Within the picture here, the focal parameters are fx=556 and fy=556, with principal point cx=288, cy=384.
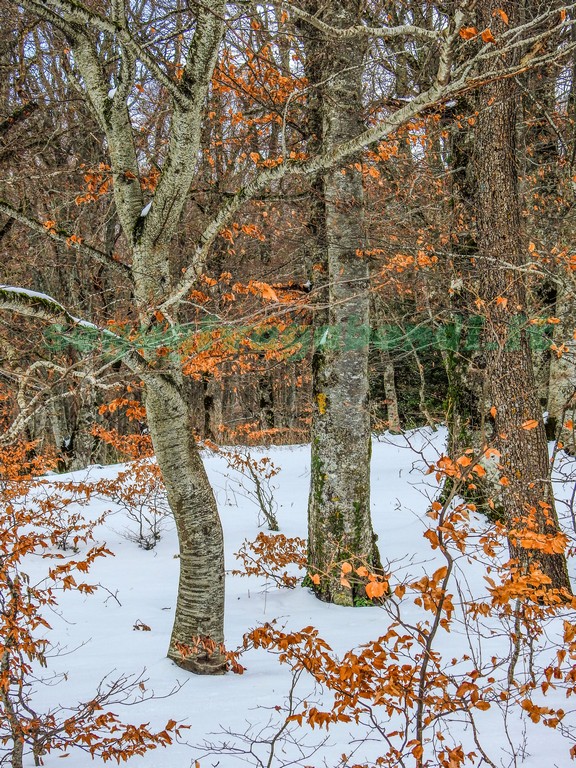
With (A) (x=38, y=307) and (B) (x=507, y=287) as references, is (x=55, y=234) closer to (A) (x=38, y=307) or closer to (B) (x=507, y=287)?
(A) (x=38, y=307)

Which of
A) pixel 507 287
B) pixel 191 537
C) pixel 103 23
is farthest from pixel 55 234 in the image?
pixel 507 287

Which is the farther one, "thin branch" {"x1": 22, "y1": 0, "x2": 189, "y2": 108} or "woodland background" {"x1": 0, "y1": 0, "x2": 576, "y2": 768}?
"thin branch" {"x1": 22, "y1": 0, "x2": 189, "y2": 108}

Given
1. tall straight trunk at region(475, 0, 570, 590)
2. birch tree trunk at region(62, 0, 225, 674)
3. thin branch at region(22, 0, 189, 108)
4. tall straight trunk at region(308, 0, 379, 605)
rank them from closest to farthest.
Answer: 1. thin branch at region(22, 0, 189, 108)
2. birch tree trunk at region(62, 0, 225, 674)
3. tall straight trunk at region(475, 0, 570, 590)
4. tall straight trunk at region(308, 0, 379, 605)

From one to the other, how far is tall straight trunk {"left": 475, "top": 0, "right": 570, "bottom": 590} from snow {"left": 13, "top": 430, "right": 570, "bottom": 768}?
919 millimetres

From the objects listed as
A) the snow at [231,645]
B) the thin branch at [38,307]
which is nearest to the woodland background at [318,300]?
the thin branch at [38,307]

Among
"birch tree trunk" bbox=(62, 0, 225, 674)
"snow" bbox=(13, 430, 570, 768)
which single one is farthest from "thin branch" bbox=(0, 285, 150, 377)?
"snow" bbox=(13, 430, 570, 768)

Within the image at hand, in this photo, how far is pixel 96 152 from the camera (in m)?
10.6

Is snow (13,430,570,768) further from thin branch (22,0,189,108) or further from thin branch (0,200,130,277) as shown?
thin branch (22,0,189,108)

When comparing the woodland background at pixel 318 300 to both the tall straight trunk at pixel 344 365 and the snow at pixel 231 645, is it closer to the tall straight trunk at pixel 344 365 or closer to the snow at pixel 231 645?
the tall straight trunk at pixel 344 365

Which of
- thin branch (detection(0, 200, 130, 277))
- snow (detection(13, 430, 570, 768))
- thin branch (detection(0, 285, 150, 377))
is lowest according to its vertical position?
snow (detection(13, 430, 570, 768))

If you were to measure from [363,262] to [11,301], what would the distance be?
350cm

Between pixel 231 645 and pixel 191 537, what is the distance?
1.29m

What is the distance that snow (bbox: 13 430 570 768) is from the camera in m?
3.15

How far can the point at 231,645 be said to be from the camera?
186 inches
